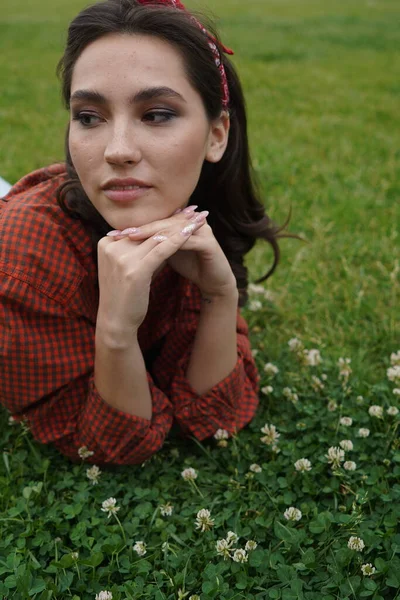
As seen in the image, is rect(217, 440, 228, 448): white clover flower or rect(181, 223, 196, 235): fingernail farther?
rect(217, 440, 228, 448): white clover flower

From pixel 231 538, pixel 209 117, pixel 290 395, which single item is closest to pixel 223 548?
pixel 231 538

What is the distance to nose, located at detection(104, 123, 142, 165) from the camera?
2.16 metres

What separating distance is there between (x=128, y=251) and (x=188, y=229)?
0.68 ft

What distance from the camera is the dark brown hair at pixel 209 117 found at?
2.24 meters

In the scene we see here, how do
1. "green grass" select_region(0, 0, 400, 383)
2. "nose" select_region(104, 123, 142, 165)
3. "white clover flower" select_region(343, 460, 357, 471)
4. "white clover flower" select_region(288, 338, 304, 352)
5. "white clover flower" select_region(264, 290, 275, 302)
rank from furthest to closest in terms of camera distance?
"white clover flower" select_region(264, 290, 275, 302), "green grass" select_region(0, 0, 400, 383), "white clover flower" select_region(288, 338, 304, 352), "white clover flower" select_region(343, 460, 357, 471), "nose" select_region(104, 123, 142, 165)

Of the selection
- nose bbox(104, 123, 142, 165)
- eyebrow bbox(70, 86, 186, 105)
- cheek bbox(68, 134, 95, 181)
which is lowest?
cheek bbox(68, 134, 95, 181)

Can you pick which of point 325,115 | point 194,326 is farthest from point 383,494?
point 325,115

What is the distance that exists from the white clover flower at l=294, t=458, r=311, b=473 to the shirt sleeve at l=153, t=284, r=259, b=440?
1.07 ft

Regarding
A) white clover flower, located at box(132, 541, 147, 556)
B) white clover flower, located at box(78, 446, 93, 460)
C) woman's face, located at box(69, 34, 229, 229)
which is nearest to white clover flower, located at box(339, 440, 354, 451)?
white clover flower, located at box(132, 541, 147, 556)

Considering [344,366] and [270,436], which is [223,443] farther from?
[344,366]

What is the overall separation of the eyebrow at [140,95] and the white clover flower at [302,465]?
1337mm

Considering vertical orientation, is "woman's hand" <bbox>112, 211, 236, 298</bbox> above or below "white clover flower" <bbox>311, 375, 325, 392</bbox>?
above

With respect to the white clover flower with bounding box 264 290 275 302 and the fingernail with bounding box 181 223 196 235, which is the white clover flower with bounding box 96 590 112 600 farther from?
the white clover flower with bounding box 264 290 275 302

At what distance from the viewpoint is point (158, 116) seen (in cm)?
226
